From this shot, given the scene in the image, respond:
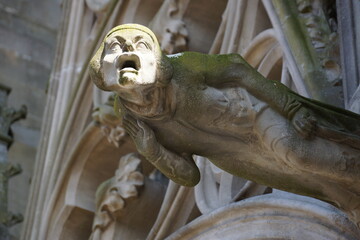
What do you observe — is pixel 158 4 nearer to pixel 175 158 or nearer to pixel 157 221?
pixel 157 221

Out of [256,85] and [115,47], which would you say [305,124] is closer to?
[256,85]

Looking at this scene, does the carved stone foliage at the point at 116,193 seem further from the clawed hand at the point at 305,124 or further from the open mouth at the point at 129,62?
the open mouth at the point at 129,62

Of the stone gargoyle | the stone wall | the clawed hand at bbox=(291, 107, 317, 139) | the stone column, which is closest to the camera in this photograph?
the stone gargoyle

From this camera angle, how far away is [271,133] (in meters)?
4.62

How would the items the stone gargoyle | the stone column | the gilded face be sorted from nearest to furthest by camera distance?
the gilded face
the stone gargoyle
the stone column

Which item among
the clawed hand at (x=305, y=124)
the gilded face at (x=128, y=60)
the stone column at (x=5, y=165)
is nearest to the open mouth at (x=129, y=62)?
the gilded face at (x=128, y=60)

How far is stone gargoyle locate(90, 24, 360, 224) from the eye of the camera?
4492 millimetres

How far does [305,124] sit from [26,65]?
21.0 feet

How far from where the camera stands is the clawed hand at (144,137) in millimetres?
4547

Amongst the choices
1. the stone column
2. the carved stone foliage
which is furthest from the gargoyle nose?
the stone column

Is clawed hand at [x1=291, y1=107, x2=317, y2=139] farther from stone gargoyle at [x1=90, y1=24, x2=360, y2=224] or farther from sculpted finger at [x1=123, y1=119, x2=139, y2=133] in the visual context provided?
sculpted finger at [x1=123, y1=119, x2=139, y2=133]

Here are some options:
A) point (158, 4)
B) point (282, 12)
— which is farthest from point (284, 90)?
point (158, 4)

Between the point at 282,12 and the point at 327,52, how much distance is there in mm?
447

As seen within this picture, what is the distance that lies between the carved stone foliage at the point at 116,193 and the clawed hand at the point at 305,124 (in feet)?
8.79
